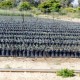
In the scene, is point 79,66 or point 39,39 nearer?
point 79,66

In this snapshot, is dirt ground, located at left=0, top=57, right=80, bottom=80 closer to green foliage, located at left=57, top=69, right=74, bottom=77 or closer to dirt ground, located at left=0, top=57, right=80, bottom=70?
dirt ground, located at left=0, top=57, right=80, bottom=70

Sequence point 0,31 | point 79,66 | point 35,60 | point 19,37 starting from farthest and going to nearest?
1. point 0,31
2. point 19,37
3. point 35,60
4. point 79,66

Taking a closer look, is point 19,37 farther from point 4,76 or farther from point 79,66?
point 4,76

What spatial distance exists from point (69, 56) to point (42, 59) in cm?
124

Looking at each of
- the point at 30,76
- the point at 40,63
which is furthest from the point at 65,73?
the point at 40,63

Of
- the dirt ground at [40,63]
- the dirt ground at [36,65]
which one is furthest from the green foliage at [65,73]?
the dirt ground at [40,63]

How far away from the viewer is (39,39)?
1207 cm

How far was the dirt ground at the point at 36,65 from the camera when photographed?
6.82m

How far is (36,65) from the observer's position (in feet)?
27.2

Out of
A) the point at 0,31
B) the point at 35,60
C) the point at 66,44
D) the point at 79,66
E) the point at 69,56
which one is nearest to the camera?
the point at 79,66

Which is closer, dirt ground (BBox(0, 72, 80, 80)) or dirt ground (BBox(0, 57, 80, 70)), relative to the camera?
dirt ground (BBox(0, 72, 80, 80))

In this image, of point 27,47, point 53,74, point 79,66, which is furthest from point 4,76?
point 27,47

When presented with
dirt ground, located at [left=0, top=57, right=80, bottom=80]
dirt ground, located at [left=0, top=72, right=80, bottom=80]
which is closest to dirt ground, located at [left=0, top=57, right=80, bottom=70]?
dirt ground, located at [left=0, top=57, right=80, bottom=80]

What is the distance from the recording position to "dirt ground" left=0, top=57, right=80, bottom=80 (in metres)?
6.82
